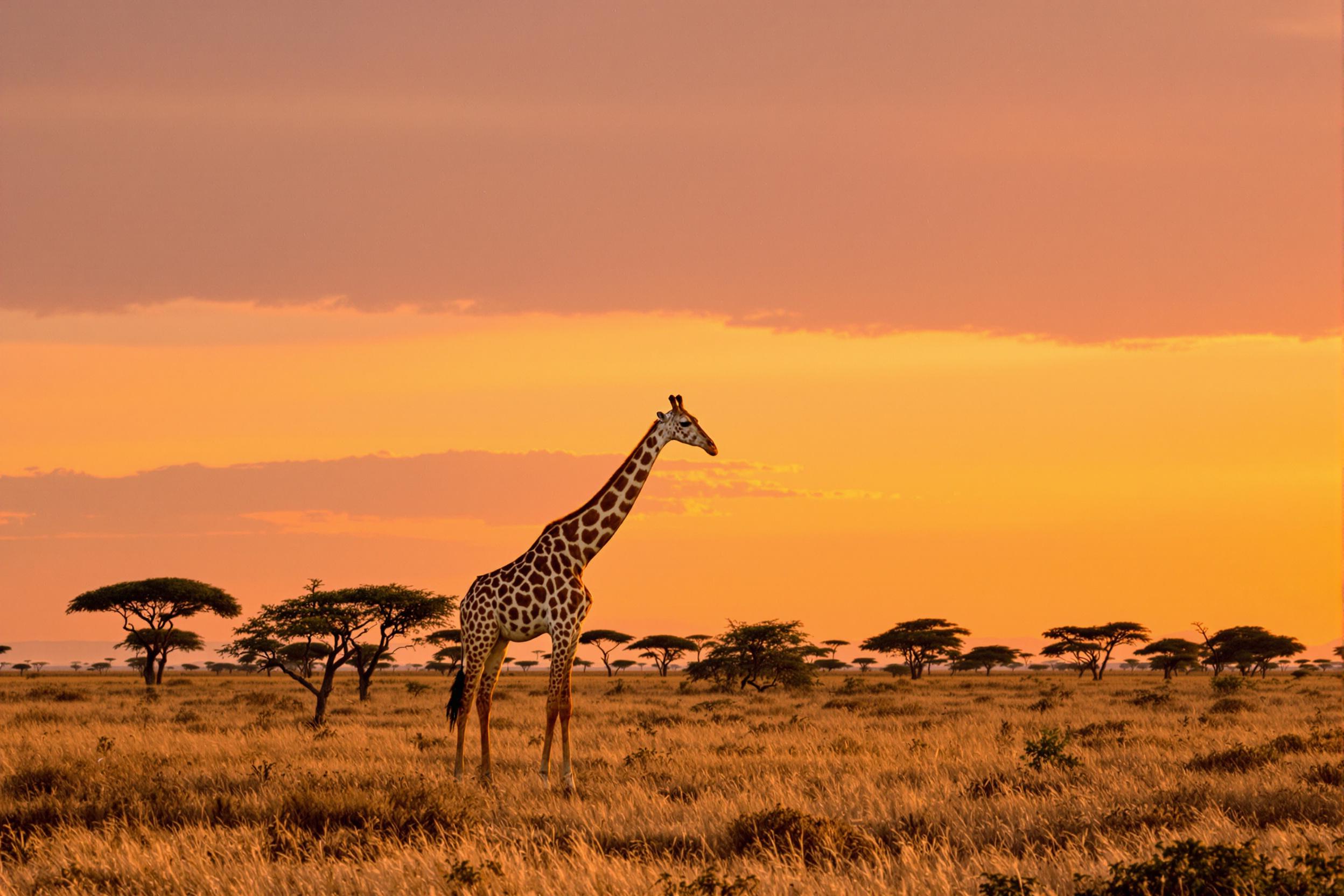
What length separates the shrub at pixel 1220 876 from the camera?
8680mm

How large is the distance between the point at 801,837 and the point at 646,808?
276 centimetres

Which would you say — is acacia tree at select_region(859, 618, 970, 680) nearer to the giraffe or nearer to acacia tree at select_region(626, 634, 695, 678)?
acacia tree at select_region(626, 634, 695, 678)

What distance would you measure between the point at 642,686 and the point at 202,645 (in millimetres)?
57378

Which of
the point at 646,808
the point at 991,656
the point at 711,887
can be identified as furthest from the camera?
the point at 991,656

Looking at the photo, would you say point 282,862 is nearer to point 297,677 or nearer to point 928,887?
point 928,887

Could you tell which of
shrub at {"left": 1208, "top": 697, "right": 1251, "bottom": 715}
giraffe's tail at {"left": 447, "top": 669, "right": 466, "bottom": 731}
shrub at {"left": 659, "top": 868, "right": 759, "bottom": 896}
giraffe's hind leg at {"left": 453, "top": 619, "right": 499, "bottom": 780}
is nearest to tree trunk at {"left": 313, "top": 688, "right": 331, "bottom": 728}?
giraffe's tail at {"left": 447, "top": 669, "right": 466, "bottom": 731}

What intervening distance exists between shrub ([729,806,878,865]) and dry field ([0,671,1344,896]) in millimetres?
30

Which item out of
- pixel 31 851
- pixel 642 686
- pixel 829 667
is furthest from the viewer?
pixel 829 667

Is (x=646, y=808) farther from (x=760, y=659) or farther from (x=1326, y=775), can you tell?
(x=760, y=659)

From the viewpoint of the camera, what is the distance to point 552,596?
1702cm

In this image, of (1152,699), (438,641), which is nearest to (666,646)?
(438,641)

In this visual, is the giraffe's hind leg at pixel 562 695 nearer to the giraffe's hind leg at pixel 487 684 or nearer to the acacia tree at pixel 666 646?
the giraffe's hind leg at pixel 487 684

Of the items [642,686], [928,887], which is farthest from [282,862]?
[642,686]

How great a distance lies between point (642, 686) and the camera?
2995 inches
